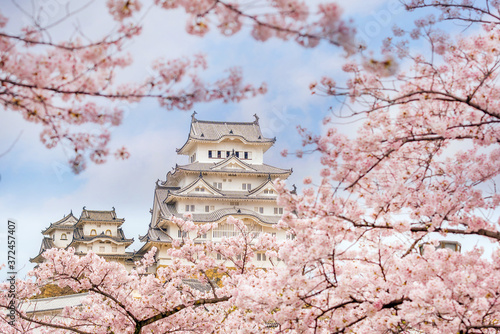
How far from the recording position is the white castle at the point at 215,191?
4050 cm

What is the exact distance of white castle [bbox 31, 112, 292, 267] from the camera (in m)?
40.5

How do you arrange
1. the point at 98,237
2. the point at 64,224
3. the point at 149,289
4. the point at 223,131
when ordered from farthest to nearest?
the point at 64,224, the point at 98,237, the point at 223,131, the point at 149,289

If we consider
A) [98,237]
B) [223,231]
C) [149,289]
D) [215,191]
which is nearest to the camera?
[149,289]

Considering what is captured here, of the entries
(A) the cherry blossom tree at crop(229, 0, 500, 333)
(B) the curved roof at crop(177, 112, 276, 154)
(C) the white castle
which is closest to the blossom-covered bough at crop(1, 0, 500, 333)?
(A) the cherry blossom tree at crop(229, 0, 500, 333)

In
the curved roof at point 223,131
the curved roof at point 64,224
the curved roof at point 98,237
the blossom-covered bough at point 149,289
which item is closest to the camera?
the blossom-covered bough at point 149,289

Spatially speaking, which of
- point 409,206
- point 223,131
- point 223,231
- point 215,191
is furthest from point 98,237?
point 409,206

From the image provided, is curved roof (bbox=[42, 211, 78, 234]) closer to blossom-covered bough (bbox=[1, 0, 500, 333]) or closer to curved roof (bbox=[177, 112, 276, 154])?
curved roof (bbox=[177, 112, 276, 154])

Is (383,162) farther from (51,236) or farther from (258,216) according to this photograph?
(51,236)

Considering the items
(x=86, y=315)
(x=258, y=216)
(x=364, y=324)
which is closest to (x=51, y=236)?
(x=258, y=216)

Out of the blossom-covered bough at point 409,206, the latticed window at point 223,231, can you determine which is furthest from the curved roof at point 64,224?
the blossom-covered bough at point 409,206

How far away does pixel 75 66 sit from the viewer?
386 centimetres

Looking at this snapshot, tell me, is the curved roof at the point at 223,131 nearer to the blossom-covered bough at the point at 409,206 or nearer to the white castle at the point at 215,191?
the white castle at the point at 215,191

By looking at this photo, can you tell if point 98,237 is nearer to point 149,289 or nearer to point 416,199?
point 149,289

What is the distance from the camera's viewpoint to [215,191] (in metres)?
41.4
